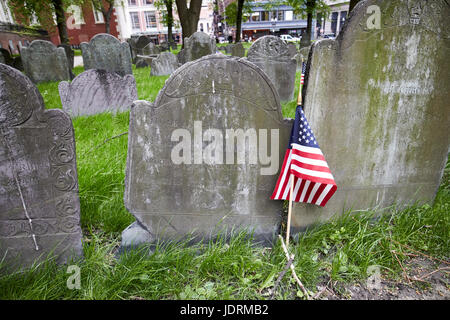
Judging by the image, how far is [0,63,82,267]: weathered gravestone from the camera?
66.6 inches

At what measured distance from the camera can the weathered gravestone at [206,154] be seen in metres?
1.99

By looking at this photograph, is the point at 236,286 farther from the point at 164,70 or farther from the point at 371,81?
the point at 164,70

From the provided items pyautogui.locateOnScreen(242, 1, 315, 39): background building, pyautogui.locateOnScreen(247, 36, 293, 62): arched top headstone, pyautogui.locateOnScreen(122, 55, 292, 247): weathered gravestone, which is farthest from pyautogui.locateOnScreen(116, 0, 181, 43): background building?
pyautogui.locateOnScreen(122, 55, 292, 247): weathered gravestone

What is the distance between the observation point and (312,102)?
216cm

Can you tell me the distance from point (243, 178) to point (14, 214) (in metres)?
1.74

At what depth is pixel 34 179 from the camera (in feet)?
6.19

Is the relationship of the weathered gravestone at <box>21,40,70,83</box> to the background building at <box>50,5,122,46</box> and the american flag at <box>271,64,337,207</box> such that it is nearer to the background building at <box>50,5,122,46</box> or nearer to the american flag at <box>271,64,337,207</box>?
the american flag at <box>271,64,337,207</box>

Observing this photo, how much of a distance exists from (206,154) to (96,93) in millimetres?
4031

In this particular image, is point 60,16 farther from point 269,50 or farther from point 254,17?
point 254,17

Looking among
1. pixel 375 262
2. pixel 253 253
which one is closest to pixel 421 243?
pixel 375 262

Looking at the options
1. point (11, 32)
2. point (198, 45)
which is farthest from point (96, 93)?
point (11, 32)

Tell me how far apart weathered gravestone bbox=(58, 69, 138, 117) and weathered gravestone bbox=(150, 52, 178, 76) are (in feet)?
16.3

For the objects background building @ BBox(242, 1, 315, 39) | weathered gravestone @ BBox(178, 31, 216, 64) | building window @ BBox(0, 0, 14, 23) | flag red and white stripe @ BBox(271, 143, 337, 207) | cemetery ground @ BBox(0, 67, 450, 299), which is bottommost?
cemetery ground @ BBox(0, 67, 450, 299)

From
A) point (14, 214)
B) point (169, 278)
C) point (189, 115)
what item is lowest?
point (169, 278)
